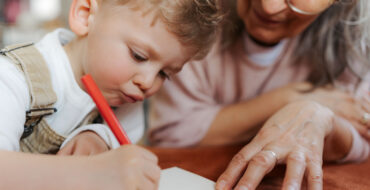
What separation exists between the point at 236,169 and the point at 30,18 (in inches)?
105

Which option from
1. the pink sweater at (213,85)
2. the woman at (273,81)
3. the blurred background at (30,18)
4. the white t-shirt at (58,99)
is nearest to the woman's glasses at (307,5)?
the woman at (273,81)

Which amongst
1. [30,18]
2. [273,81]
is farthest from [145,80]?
[30,18]

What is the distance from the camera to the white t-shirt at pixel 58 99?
449 millimetres

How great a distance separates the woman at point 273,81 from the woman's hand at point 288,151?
2 cm

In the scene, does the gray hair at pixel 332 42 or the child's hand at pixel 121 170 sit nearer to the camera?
the child's hand at pixel 121 170

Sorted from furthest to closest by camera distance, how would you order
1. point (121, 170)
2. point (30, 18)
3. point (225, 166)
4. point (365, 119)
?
point (30, 18), point (365, 119), point (225, 166), point (121, 170)

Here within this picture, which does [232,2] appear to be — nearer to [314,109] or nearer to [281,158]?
[314,109]

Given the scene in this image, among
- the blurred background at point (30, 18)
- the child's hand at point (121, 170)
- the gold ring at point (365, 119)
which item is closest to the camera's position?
the child's hand at point (121, 170)

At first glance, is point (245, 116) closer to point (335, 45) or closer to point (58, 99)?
point (335, 45)

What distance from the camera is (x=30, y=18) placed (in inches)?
109

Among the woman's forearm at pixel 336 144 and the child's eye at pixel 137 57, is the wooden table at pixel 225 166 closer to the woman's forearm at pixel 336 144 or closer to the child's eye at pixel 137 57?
the woman's forearm at pixel 336 144

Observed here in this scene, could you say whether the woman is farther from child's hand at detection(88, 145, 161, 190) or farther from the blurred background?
the blurred background

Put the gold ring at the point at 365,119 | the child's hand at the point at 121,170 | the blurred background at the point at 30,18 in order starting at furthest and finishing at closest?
the blurred background at the point at 30,18 < the gold ring at the point at 365,119 < the child's hand at the point at 121,170

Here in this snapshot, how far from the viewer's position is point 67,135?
1.99 ft
